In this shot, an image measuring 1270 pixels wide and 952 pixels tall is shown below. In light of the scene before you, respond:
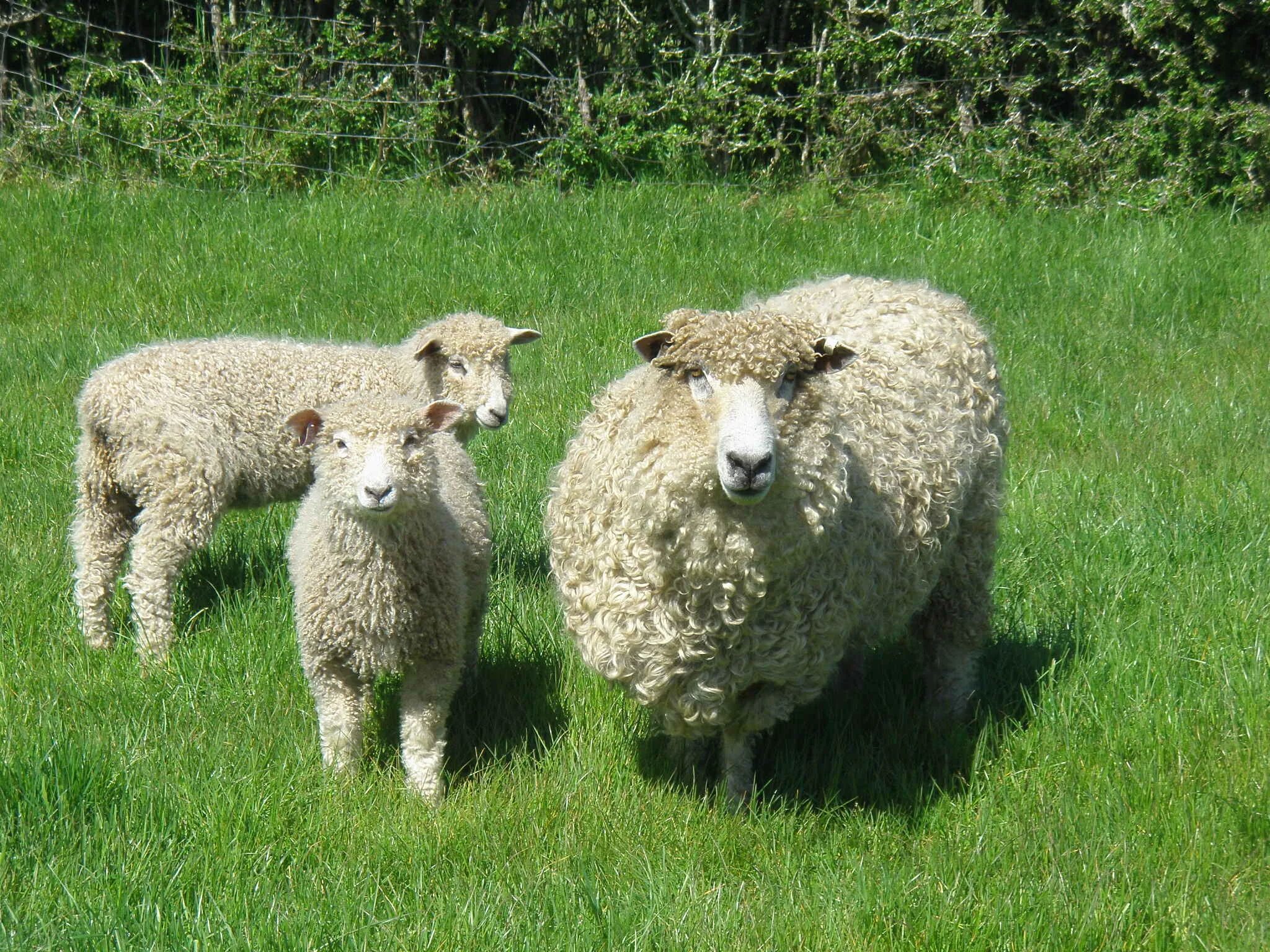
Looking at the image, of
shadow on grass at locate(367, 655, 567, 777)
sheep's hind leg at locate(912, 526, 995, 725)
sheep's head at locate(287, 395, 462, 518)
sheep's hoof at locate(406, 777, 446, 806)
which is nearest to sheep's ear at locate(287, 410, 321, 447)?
sheep's head at locate(287, 395, 462, 518)

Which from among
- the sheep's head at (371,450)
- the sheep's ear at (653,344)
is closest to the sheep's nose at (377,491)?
the sheep's head at (371,450)

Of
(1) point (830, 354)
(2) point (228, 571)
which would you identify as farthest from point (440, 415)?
(2) point (228, 571)

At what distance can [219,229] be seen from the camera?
903cm

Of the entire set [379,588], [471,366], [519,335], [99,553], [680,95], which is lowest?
[99,553]

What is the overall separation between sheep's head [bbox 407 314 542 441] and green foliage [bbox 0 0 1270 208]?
587cm

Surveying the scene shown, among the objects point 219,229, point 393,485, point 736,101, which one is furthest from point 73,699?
point 736,101

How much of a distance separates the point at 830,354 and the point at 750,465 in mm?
559

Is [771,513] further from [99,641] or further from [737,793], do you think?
[99,641]

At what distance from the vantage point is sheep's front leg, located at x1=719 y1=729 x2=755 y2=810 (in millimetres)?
3787

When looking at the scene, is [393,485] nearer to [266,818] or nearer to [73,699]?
[266,818]

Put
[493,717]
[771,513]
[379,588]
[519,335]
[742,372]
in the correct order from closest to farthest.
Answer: [742,372] < [771,513] < [379,588] < [493,717] < [519,335]

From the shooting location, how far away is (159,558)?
14.8ft

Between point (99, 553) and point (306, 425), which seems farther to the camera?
point (99, 553)

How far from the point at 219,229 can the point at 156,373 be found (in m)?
4.70
